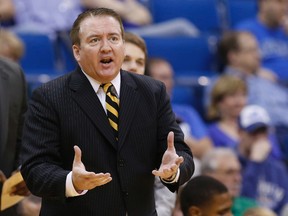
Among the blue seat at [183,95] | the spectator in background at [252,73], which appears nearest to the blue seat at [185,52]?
the spectator in background at [252,73]

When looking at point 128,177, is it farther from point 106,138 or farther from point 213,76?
point 213,76

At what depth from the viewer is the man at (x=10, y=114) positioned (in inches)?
160

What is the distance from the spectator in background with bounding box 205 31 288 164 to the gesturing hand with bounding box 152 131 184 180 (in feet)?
14.0

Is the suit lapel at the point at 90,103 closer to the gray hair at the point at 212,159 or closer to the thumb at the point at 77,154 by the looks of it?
the thumb at the point at 77,154

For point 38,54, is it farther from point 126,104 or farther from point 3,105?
point 126,104

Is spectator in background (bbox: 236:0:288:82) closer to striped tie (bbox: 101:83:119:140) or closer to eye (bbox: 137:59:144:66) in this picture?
eye (bbox: 137:59:144:66)

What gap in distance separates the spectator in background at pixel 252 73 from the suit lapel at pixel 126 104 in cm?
408

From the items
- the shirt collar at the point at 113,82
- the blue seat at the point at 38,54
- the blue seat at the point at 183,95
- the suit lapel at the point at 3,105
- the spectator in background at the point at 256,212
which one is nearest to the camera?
the shirt collar at the point at 113,82

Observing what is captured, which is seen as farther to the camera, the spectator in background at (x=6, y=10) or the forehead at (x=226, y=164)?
the spectator in background at (x=6, y=10)

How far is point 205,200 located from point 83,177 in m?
1.51

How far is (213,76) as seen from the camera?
7.45 m

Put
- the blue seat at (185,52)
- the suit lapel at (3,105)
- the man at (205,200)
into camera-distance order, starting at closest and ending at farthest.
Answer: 1. the suit lapel at (3,105)
2. the man at (205,200)
3. the blue seat at (185,52)

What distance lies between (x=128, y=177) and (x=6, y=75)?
3.76 feet

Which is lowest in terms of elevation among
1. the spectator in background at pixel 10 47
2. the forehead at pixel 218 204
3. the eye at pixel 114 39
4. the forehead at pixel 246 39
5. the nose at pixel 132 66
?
the forehead at pixel 218 204
